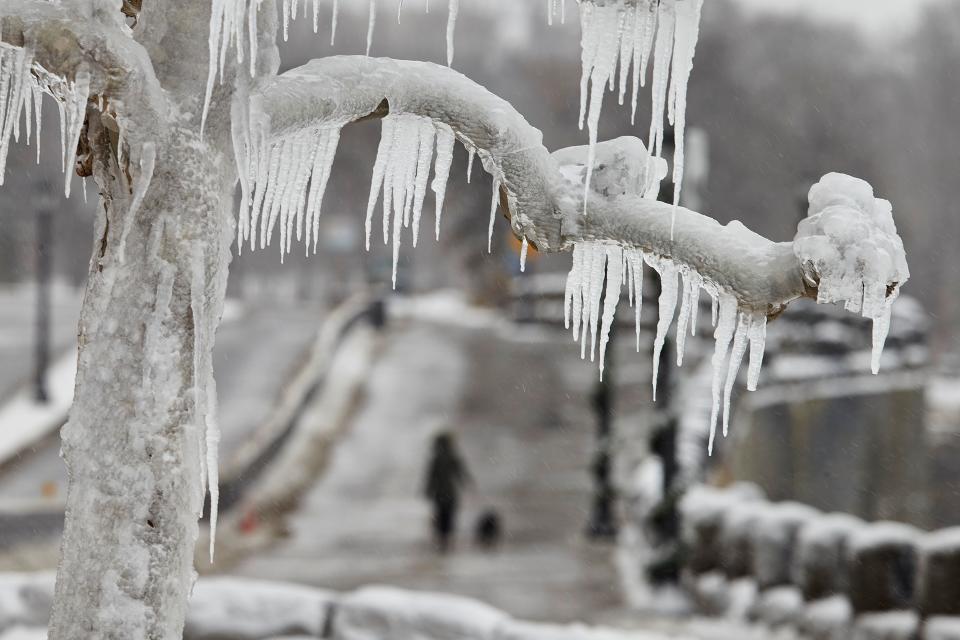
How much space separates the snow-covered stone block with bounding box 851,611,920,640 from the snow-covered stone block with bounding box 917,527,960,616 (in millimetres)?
185

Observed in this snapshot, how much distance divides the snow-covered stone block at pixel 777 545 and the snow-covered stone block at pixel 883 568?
1143 mm

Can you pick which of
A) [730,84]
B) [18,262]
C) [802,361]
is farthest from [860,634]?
[18,262]

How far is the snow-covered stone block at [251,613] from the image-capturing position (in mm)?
7797

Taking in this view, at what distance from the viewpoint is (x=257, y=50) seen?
157 inches

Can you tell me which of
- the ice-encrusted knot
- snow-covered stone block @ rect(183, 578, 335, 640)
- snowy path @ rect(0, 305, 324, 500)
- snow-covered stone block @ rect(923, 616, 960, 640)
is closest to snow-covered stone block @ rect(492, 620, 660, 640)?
snow-covered stone block @ rect(183, 578, 335, 640)

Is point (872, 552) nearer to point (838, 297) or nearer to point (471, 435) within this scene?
point (838, 297)

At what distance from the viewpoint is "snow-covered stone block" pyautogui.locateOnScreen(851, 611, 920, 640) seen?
8773 mm

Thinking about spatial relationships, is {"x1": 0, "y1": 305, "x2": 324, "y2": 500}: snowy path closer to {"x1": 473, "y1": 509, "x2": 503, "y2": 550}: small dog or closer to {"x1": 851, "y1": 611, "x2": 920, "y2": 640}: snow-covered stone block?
{"x1": 473, "y1": 509, "x2": 503, "y2": 550}: small dog

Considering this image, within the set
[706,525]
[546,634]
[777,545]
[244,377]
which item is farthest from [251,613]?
[244,377]

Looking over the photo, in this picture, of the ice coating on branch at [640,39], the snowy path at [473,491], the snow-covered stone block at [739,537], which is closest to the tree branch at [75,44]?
the ice coating on branch at [640,39]

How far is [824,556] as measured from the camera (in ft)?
32.2

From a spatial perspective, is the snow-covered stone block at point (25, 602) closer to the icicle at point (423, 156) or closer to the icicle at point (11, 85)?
the icicle at point (11, 85)

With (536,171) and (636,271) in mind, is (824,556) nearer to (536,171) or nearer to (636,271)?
(636,271)

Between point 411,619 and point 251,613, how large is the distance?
3.32 ft
